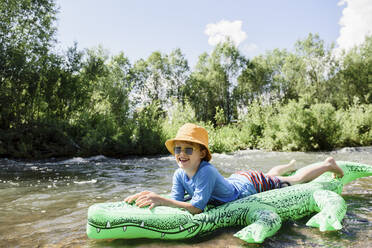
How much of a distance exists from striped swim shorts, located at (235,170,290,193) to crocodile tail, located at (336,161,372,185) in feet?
4.08

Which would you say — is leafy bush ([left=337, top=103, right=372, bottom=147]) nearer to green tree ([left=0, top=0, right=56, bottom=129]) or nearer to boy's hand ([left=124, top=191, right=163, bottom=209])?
boy's hand ([left=124, top=191, right=163, bottom=209])

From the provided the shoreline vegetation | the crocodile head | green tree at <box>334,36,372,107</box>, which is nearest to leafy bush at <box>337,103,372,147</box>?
the shoreline vegetation

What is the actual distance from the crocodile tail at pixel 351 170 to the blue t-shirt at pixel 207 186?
1.80 metres

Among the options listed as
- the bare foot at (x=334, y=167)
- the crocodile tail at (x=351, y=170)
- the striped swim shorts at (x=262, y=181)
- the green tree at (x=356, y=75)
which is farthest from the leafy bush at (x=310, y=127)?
the green tree at (x=356, y=75)

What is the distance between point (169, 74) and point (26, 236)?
3786 centimetres

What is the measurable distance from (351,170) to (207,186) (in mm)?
2932

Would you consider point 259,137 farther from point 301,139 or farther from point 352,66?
point 352,66

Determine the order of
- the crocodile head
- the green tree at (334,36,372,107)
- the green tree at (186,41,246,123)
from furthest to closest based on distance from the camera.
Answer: the green tree at (186,41,246,123), the green tree at (334,36,372,107), the crocodile head

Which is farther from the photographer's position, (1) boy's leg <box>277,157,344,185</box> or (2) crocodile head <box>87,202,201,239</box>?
(1) boy's leg <box>277,157,344,185</box>

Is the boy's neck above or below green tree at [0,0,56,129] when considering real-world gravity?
below

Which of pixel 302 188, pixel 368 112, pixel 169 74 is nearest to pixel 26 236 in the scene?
pixel 302 188

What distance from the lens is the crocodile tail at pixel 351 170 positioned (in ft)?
14.7

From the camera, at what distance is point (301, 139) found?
44.9 ft

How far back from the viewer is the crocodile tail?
4488mm
